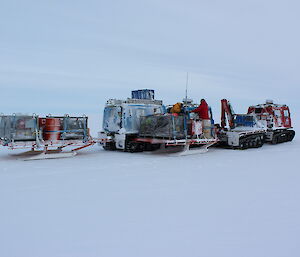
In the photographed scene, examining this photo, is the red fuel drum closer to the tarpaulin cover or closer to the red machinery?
the tarpaulin cover

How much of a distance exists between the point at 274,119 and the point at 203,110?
18.7 ft

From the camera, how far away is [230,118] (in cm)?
1564

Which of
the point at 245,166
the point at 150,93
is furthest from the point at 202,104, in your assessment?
the point at 245,166

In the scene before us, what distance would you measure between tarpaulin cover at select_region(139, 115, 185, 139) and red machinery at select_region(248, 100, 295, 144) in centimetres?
555

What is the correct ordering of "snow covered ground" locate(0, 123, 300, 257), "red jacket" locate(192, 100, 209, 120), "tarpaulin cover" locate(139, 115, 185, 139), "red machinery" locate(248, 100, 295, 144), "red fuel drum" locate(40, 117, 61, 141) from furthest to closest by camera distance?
"red machinery" locate(248, 100, 295, 144) → "red jacket" locate(192, 100, 209, 120) → "tarpaulin cover" locate(139, 115, 185, 139) → "red fuel drum" locate(40, 117, 61, 141) → "snow covered ground" locate(0, 123, 300, 257)

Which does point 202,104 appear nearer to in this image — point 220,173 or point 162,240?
point 220,173

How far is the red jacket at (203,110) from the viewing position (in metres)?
13.0

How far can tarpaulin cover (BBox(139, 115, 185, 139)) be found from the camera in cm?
1199

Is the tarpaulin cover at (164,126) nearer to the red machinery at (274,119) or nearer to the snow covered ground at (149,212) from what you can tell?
the snow covered ground at (149,212)

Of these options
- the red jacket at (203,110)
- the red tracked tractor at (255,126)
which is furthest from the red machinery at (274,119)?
the red jacket at (203,110)

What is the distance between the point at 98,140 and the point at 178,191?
7.14 metres

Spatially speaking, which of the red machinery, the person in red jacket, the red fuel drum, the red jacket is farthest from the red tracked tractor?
the red fuel drum

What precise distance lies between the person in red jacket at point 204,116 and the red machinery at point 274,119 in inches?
153

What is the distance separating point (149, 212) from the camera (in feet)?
16.3
